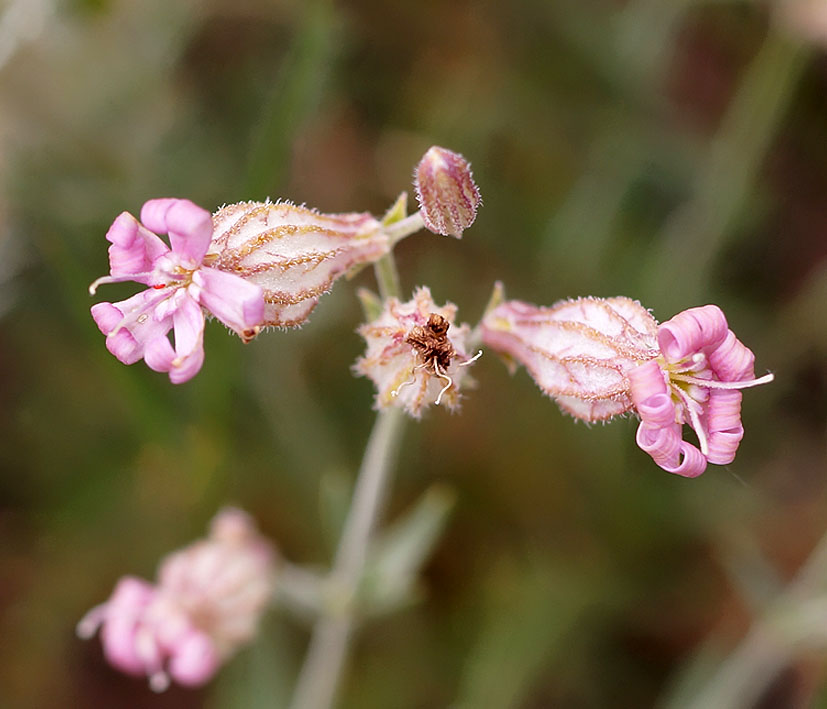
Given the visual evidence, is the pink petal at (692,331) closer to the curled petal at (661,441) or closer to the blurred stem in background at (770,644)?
the curled petal at (661,441)

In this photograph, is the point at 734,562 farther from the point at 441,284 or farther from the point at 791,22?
the point at 791,22

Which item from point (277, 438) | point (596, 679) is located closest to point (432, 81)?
point (277, 438)

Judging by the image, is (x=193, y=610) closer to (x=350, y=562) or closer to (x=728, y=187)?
(x=350, y=562)

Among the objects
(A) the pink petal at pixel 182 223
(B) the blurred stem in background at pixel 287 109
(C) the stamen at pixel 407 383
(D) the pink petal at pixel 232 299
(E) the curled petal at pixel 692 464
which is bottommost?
(E) the curled petal at pixel 692 464

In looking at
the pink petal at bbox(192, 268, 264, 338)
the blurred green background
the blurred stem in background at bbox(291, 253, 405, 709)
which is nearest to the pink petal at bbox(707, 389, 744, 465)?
the blurred stem in background at bbox(291, 253, 405, 709)

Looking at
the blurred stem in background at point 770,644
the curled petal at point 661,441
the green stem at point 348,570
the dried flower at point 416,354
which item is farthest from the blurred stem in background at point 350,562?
the blurred stem in background at point 770,644
